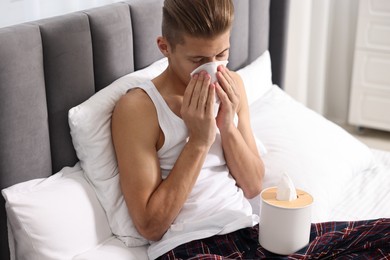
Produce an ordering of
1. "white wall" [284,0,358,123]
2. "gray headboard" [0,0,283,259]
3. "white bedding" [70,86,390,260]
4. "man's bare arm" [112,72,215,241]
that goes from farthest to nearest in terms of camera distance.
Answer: "white wall" [284,0,358,123] < "white bedding" [70,86,390,260] < "man's bare arm" [112,72,215,241] < "gray headboard" [0,0,283,259]

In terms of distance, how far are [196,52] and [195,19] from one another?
0.08 meters

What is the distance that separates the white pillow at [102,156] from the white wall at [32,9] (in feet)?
0.83

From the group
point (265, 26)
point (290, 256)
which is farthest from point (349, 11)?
point (290, 256)

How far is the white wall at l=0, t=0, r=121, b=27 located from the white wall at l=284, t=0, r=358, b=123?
1640mm

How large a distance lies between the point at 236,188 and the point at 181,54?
0.42m

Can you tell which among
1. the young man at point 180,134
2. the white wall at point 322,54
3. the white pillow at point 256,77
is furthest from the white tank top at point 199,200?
the white wall at point 322,54

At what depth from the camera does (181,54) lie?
1578 millimetres

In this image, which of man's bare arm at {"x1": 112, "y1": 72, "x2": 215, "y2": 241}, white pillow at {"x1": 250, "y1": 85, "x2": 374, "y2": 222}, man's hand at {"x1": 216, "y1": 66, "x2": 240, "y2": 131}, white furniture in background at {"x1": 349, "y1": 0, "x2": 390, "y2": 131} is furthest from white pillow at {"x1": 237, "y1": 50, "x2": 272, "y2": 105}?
white furniture in background at {"x1": 349, "y1": 0, "x2": 390, "y2": 131}

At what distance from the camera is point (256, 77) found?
7.63 ft

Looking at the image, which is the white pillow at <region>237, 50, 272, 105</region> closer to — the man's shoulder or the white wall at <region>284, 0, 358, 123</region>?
the man's shoulder

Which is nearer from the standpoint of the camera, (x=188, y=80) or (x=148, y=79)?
(x=188, y=80)

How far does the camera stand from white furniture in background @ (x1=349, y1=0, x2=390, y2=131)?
323cm

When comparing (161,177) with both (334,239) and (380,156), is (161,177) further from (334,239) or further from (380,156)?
(380,156)

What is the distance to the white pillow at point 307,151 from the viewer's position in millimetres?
1954
